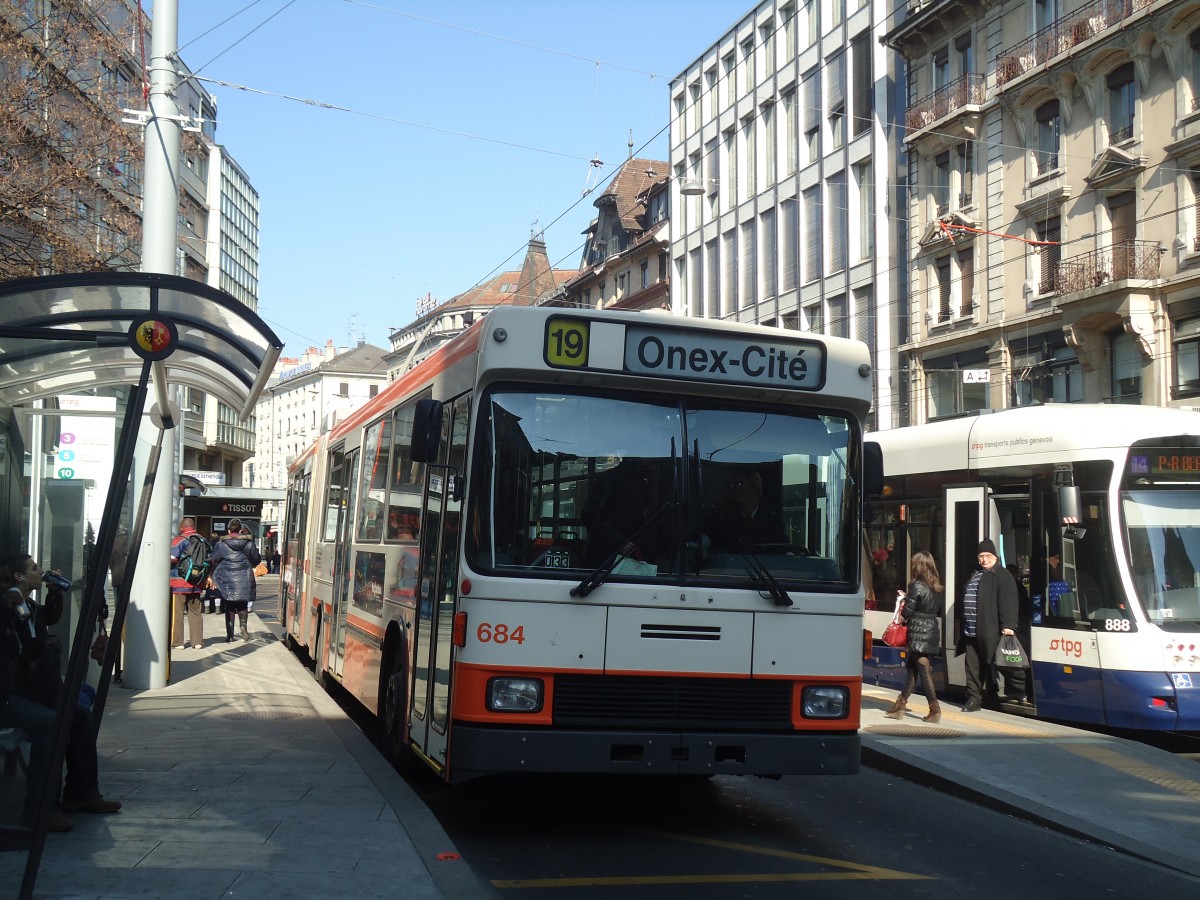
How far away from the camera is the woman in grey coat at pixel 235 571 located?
814 inches

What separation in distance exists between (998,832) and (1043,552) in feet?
17.0

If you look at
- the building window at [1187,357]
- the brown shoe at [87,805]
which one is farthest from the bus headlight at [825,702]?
the building window at [1187,357]

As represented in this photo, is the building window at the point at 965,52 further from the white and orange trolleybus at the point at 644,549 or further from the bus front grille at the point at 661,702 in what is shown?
the bus front grille at the point at 661,702

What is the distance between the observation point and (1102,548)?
1231cm

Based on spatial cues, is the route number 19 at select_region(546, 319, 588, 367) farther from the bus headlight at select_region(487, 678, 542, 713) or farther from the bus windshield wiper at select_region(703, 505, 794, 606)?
the bus headlight at select_region(487, 678, 542, 713)

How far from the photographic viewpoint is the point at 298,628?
18.6 metres

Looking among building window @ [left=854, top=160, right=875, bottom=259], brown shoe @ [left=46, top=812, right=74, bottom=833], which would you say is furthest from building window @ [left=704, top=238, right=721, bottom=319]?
brown shoe @ [left=46, top=812, right=74, bottom=833]

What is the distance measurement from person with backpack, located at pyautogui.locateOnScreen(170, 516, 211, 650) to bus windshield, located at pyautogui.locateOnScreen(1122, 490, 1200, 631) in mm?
11581

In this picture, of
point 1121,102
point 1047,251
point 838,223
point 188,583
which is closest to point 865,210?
point 838,223

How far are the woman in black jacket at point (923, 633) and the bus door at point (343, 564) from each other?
493 cm

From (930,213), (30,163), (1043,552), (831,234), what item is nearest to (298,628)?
(30,163)

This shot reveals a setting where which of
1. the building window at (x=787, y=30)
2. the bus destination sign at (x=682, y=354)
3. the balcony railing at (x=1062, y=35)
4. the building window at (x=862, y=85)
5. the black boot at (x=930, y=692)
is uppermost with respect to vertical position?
the building window at (x=787, y=30)

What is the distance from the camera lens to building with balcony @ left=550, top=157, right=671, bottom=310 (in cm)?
5831

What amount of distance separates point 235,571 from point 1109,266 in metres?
20.2
